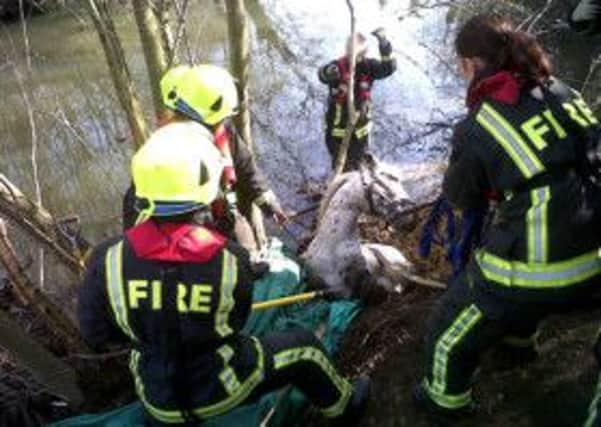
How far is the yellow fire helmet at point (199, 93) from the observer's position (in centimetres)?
357

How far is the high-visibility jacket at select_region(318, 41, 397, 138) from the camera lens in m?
5.76

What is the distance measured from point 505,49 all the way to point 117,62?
267 centimetres

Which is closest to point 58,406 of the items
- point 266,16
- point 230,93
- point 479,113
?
point 230,93

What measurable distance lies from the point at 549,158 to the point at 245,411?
212 cm

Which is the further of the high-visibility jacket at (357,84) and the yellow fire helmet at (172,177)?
the high-visibility jacket at (357,84)

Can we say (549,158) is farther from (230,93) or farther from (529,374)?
(230,93)

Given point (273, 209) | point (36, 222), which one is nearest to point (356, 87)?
point (273, 209)

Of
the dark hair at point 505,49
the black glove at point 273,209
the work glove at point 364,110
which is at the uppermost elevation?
the dark hair at point 505,49

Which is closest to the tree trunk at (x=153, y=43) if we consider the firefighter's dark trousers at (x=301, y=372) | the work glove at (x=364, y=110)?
the firefighter's dark trousers at (x=301, y=372)

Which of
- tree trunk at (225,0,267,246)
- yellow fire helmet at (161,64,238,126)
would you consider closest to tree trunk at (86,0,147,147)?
tree trunk at (225,0,267,246)

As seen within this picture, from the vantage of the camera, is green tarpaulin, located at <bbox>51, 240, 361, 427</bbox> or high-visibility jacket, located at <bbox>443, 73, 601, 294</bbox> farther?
green tarpaulin, located at <bbox>51, 240, 361, 427</bbox>

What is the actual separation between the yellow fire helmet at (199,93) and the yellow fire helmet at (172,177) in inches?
40.6

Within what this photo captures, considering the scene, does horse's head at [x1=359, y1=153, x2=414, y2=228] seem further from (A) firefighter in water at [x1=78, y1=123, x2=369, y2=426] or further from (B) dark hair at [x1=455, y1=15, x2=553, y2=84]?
(B) dark hair at [x1=455, y1=15, x2=553, y2=84]

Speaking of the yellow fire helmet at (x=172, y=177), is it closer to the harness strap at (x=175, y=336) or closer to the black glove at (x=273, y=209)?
the harness strap at (x=175, y=336)
